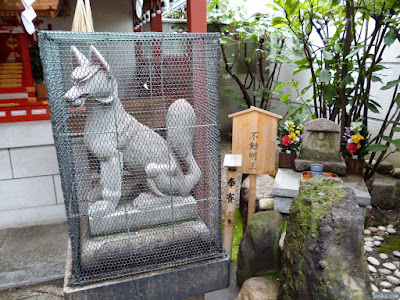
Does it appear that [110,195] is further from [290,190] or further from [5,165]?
[5,165]

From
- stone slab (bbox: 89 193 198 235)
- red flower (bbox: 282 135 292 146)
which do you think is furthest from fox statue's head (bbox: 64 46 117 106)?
red flower (bbox: 282 135 292 146)

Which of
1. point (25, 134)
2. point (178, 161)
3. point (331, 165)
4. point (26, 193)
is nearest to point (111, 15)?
point (25, 134)

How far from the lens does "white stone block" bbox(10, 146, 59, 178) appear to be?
4.14 metres

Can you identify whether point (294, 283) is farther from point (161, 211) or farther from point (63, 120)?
point (63, 120)

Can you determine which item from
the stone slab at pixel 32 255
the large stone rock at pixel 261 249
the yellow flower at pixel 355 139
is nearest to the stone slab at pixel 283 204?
the large stone rock at pixel 261 249

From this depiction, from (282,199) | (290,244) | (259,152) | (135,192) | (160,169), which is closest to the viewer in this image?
(290,244)

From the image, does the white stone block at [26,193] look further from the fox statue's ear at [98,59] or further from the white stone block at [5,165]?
the fox statue's ear at [98,59]

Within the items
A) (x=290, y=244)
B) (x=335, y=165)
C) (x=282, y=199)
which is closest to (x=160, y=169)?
(x=290, y=244)

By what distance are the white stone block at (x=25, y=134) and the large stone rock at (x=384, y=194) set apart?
4.37 metres

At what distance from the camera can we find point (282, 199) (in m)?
3.73

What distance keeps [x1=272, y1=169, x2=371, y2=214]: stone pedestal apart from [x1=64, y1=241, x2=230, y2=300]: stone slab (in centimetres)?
141

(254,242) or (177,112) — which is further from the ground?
(177,112)

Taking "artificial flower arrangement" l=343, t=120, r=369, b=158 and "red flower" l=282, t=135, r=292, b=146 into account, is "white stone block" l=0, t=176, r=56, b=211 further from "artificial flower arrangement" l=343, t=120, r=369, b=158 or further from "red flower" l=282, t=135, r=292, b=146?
"artificial flower arrangement" l=343, t=120, r=369, b=158

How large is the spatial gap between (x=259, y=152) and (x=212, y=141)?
3.17 feet
